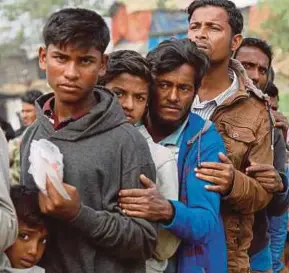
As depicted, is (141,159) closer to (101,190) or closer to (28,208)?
(101,190)

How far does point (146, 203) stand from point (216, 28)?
4.59 ft

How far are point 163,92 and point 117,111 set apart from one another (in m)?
0.54

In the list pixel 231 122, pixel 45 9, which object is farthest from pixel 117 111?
pixel 45 9

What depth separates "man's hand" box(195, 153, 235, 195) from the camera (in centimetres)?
314

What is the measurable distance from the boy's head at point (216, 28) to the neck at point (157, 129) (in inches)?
22.5

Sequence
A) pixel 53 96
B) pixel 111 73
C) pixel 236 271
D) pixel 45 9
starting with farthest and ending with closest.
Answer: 1. pixel 45 9
2. pixel 236 271
3. pixel 111 73
4. pixel 53 96

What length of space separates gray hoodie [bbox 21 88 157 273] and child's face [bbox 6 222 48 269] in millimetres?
42


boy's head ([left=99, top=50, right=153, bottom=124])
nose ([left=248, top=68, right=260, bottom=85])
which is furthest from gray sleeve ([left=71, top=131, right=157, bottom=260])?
nose ([left=248, top=68, right=260, bottom=85])

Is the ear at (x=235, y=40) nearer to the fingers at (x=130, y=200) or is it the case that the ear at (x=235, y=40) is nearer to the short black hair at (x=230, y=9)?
the short black hair at (x=230, y=9)

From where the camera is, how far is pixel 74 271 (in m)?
2.67

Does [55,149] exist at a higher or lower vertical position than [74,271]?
higher

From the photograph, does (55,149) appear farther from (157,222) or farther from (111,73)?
(111,73)

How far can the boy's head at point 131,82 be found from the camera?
10.4 ft

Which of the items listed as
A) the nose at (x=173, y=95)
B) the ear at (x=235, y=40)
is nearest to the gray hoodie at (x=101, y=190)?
the nose at (x=173, y=95)
